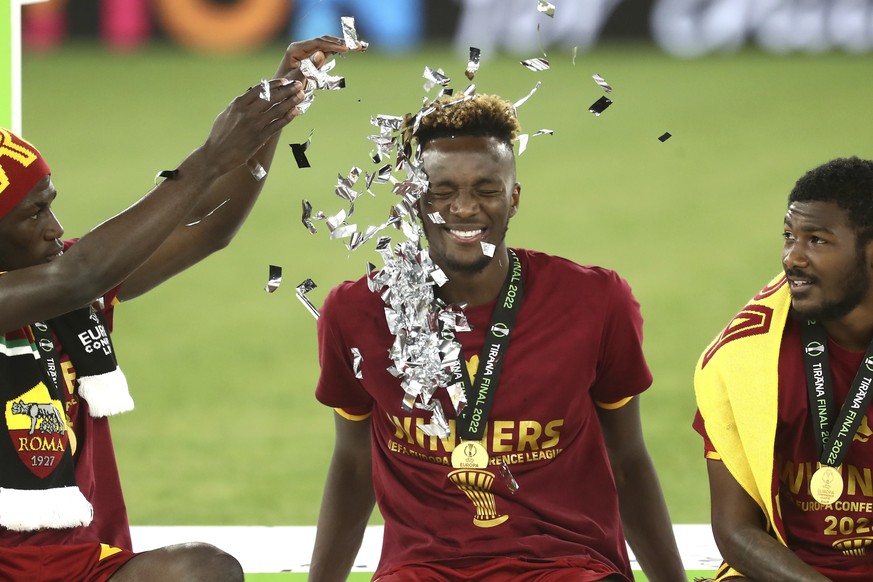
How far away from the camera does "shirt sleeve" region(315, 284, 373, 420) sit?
136 inches

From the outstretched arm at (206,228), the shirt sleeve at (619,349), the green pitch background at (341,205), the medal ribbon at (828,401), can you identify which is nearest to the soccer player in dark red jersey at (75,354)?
the outstretched arm at (206,228)

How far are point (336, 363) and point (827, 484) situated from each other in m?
1.19

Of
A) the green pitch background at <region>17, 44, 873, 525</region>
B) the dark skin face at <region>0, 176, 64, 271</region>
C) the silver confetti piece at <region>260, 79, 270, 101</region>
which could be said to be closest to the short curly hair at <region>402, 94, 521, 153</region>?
the silver confetti piece at <region>260, 79, 270, 101</region>

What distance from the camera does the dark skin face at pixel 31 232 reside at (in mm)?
3104

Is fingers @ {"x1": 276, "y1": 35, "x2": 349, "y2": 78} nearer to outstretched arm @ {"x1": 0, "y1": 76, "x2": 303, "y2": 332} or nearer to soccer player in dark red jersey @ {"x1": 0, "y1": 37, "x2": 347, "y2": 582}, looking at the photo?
soccer player in dark red jersey @ {"x1": 0, "y1": 37, "x2": 347, "y2": 582}

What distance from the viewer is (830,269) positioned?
10.6ft

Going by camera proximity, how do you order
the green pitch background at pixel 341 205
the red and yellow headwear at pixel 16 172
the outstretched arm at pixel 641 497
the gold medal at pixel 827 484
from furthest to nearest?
1. the green pitch background at pixel 341 205
2. the outstretched arm at pixel 641 497
3. the gold medal at pixel 827 484
4. the red and yellow headwear at pixel 16 172

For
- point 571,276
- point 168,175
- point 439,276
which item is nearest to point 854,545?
point 571,276

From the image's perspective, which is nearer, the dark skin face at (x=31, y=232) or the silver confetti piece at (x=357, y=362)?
the dark skin face at (x=31, y=232)

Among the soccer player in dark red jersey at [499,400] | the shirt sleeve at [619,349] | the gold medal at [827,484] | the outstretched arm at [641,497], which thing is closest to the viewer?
the gold medal at [827,484]

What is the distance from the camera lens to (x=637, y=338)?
3.42m

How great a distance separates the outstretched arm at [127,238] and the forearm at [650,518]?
1.28m

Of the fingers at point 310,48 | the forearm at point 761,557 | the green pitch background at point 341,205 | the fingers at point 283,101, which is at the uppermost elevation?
the fingers at point 310,48

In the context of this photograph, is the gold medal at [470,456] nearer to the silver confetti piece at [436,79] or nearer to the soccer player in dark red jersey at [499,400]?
the soccer player in dark red jersey at [499,400]
